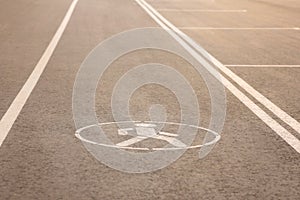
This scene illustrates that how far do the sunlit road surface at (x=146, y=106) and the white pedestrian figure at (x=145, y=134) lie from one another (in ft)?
1.43

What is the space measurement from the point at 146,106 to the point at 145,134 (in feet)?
4.89

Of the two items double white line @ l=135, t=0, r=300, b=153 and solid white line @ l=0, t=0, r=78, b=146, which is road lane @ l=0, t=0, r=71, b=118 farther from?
double white line @ l=135, t=0, r=300, b=153

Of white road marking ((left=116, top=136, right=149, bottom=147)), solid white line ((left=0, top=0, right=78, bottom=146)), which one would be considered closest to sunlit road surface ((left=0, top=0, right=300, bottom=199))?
solid white line ((left=0, top=0, right=78, bottom=146))

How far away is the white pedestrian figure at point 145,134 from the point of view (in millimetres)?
6965

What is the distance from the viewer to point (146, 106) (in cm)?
882

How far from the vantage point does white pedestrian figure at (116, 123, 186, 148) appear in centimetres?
696

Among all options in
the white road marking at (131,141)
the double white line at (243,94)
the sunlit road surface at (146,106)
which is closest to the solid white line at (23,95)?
the sunlit road surface at (146,106)

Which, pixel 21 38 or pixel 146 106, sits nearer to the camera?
pixel 146 106

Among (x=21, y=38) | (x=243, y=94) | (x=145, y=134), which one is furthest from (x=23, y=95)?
(x=21, y=38)

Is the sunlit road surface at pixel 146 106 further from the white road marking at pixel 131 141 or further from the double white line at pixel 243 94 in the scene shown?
the white road marking at pixel 131 141

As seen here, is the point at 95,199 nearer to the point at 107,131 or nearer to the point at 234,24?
the point at 107,131

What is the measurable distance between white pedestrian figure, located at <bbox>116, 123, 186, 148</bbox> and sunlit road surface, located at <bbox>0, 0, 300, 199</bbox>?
44 cm

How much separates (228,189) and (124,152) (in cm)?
143

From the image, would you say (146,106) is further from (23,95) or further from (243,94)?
(23,95)
